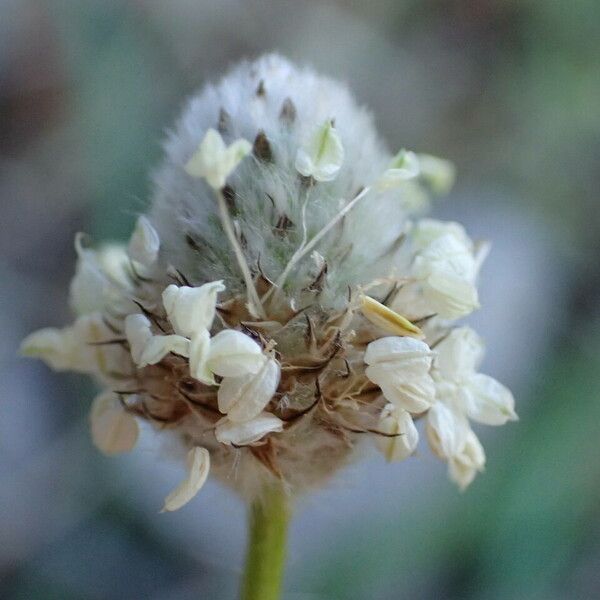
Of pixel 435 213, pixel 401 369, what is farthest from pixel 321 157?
pixel 435 213

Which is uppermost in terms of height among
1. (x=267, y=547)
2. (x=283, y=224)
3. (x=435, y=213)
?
(x=435, y=213)

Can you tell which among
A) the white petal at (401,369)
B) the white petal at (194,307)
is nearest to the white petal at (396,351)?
the white petal at (401,369)

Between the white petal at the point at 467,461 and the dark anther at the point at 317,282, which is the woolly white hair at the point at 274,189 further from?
the white petal at the point at 467,461

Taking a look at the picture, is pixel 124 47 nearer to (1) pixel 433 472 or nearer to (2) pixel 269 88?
(1) pixel 433 472

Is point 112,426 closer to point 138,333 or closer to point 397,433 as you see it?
point 138,333

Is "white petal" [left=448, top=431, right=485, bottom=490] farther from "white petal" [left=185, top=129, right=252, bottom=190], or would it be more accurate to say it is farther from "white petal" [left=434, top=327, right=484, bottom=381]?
"white petal" [left=185, top=129, right=252, bottom=190]

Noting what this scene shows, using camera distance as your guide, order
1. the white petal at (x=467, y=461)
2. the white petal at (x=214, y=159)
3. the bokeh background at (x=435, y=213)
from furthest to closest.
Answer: the bokeh background at (x=435, y=213)
the white petal at (x=467, y=461)
the white petal at (x=214, y=159)

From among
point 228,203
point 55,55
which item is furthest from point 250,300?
point 55,55
